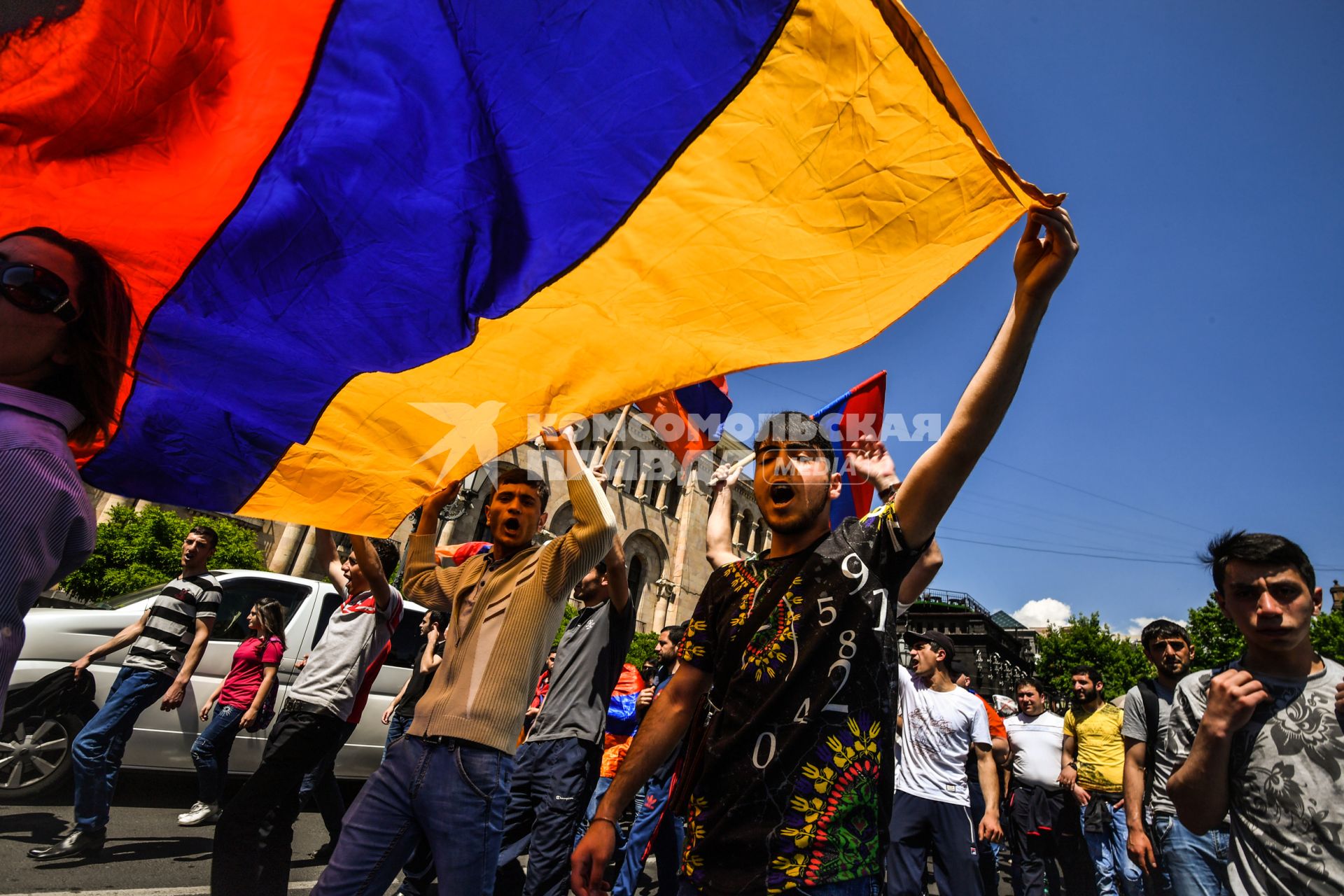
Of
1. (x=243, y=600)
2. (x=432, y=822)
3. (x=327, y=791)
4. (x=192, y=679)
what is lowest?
(x=327, y=791)

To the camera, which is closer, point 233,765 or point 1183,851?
point 1183,851

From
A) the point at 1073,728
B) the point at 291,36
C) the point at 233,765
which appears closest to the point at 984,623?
the point at 1073,728

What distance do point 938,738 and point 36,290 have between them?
5.79 meters

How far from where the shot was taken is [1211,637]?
3922 centimetres

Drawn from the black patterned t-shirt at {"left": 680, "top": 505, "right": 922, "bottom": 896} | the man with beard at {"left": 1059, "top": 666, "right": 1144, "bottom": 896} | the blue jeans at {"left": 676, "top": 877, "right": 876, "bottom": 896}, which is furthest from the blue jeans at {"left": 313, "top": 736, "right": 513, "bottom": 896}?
the man with beard at {"left": 1059, "top": 666, "right": 1144, "bottom": 896}

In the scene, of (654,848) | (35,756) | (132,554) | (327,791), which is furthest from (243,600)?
(132,554)

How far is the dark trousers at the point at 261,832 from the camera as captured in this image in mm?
3691

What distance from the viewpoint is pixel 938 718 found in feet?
19.2

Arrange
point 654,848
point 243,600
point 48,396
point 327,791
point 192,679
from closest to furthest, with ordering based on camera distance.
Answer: point 48,396 < point 327,791 < point 654,848 < point 192,679 < point 243,600

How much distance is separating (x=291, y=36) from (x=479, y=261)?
84 centimetres

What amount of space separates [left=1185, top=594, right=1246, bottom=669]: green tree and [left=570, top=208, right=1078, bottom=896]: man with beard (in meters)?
42.6

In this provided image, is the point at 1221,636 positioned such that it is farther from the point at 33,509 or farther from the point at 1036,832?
Result: the point at 33,509

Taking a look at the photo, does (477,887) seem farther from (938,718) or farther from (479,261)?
(938,718)

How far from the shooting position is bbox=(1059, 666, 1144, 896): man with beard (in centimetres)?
699
